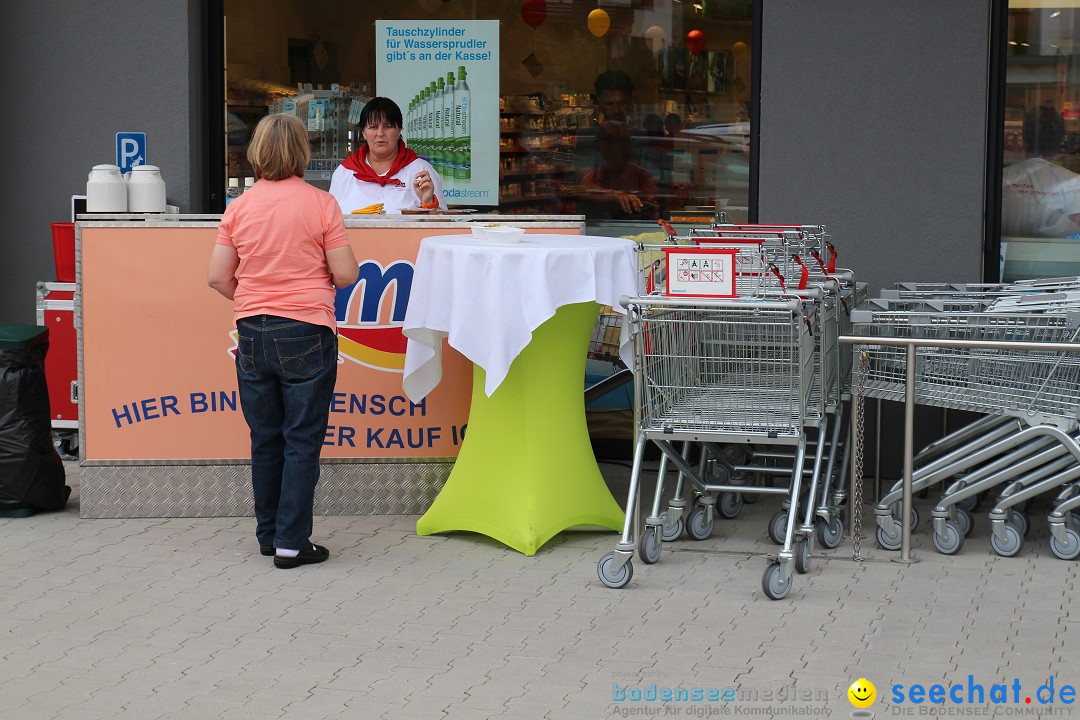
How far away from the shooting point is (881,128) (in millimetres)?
7352

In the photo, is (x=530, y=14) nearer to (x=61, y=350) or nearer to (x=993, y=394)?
(x=61, y=350)

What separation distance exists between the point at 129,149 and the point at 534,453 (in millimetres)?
3551

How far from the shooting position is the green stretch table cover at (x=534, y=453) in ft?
19.3

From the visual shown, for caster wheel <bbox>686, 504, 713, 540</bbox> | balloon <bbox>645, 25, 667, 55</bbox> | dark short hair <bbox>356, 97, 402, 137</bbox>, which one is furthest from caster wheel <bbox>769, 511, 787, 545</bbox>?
balloon <bbox>645, 25, 667, 55</bbox>

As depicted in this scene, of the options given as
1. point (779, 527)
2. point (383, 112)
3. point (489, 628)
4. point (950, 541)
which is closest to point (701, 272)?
point (779, 527)

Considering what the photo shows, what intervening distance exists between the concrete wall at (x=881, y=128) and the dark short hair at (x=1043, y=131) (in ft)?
1.27

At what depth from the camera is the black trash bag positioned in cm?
640

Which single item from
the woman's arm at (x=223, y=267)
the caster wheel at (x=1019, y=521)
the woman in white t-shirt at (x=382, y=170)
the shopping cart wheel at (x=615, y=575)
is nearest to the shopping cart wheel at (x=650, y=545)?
the shopping cart wheel at (x=615, y=575)

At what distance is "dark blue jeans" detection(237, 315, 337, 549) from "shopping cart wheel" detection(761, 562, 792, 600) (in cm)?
194

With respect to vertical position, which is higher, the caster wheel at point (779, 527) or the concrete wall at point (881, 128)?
the concrete wall at point (881, 128)

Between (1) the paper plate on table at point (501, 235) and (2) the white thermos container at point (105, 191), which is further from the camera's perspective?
(2) the white thermos container at point (105, 191)

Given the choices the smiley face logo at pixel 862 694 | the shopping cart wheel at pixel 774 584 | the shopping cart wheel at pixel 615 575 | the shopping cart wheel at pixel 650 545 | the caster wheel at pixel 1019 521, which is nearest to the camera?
the smiley face logo at pixel 862 694

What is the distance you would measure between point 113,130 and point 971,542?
17.6 feet

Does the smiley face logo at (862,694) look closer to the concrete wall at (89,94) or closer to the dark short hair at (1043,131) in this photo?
the dark short hair at (1043,131)
